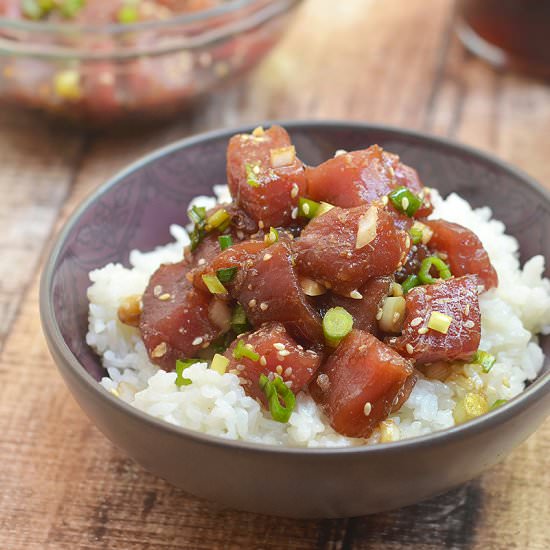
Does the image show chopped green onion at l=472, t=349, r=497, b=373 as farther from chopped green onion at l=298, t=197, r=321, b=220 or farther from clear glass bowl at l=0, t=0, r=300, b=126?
clear glass bowl at l=0, t=0, r=300, b=126

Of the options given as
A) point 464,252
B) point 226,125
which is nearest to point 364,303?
point 464,252

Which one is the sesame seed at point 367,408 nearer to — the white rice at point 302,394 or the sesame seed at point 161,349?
the white rice at point 302,394

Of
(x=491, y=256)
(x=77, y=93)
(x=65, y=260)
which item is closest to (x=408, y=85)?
(x=77, y=93)

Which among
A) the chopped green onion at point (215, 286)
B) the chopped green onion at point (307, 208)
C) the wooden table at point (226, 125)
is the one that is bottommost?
the wooden table at point (226, 125)

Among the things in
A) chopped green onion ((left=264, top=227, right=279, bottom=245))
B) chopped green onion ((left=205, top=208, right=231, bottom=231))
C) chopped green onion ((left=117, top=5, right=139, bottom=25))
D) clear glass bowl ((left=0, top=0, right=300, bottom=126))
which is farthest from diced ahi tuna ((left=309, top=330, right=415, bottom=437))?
chopped green onion ((left=117, top=5, right=139, bottom=25))

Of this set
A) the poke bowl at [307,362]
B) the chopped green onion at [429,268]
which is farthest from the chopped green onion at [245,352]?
the chopped green onion at [429,268]
